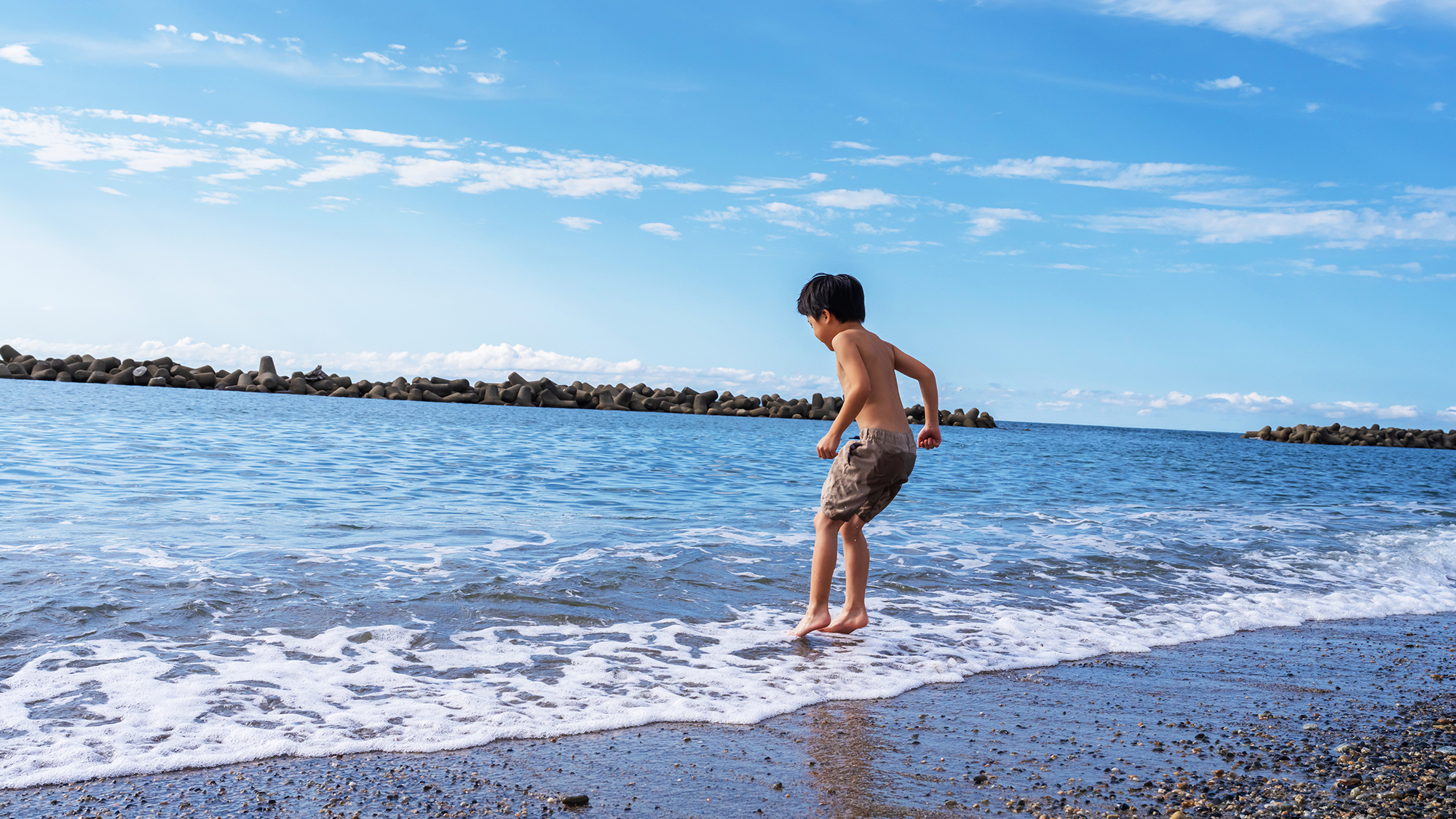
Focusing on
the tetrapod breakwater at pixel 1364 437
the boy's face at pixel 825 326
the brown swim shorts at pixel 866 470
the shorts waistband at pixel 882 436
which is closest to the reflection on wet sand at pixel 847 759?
the brown swim shorts at pixel 866 470

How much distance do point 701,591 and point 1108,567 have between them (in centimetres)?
364

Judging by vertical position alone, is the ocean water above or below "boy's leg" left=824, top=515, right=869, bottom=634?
below

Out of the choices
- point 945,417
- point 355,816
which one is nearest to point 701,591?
point 355,816

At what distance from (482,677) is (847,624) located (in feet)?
5.91

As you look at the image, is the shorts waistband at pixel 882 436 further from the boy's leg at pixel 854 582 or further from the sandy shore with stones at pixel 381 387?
the sandy shore with stones at pixel 381 387

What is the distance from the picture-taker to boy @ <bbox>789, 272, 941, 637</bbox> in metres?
4.18

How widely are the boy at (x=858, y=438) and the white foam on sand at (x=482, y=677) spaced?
0.29 meters

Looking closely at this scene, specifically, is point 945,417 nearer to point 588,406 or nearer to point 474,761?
point 588,406

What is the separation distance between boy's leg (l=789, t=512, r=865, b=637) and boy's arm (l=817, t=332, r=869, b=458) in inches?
16.6

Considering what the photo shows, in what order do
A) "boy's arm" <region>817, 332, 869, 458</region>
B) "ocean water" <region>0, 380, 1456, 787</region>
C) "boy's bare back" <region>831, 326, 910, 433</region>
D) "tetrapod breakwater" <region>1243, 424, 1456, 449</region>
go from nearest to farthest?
"ocean water" <region>0, 380, 1456, 787</region>, "boy's arm" <region>817, 332, 869, 458</region>, "boy's bare back" <region>831, 326, 910, 433</region>, "tetrapod breakwater" <region>1243, 424, 1456, 449</region>

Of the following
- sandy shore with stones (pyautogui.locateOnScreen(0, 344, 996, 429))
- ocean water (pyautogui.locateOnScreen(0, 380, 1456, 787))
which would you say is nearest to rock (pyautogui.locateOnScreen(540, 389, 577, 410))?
sandy shore with stones (pyautogui.locateOnScreen(0, 344, 996, 429))

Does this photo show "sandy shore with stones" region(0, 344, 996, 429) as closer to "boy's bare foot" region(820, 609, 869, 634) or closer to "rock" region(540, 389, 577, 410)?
"rock" region(540, 389, 577, 410)

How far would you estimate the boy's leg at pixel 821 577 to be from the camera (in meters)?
4.33

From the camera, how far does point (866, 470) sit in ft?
13.7
